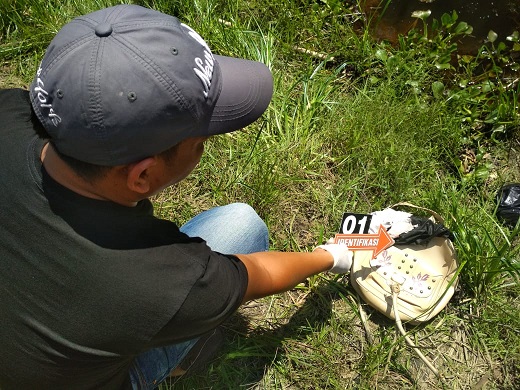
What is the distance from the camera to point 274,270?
1339 mm

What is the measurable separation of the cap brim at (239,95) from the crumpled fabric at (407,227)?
0.76 metres

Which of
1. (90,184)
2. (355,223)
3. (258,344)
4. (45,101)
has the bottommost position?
(258,344)

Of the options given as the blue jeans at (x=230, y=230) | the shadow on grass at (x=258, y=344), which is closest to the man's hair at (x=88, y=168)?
the blue jeans at (x=230, y=230)

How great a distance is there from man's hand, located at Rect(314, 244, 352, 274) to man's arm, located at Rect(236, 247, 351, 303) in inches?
4.9

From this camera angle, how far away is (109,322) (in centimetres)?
102

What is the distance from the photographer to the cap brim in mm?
1168

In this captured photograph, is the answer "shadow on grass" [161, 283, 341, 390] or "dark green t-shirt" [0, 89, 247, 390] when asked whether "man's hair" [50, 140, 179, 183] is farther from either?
"shadow on grass" [161, 283, 341, 390]

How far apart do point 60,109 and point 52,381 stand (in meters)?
0.54

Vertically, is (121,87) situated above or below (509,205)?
above

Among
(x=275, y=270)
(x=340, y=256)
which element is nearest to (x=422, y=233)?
(x=340, y=256)

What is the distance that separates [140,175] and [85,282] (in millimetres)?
213

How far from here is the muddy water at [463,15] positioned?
250 centimetres

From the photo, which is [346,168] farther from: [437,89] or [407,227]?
[437,89]

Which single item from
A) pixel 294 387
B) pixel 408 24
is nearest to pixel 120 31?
pixel 294 387
